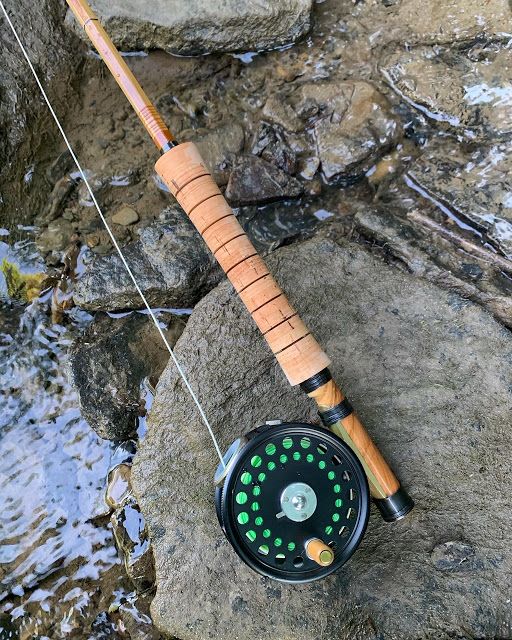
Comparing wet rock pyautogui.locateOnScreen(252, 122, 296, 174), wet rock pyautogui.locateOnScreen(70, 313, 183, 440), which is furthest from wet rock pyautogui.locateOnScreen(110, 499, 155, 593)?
wet rock pyautogui.locateOnScreen(252, 122, 296, 174)

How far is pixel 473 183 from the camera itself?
295 centimetres

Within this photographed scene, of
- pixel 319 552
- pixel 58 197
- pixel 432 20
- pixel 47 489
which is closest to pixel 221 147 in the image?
pixel 58 197

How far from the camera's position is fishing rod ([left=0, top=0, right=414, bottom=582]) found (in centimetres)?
214

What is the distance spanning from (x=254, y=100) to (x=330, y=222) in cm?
81

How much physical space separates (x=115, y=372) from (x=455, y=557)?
5.34ft

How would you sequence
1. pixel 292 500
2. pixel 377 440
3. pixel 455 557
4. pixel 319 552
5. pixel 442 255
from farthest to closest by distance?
pixel 442 255
pixel 377 440
pixel 455 557
pixel 292 500
pixel 319 552

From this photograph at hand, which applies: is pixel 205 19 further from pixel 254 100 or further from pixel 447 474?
pixel 447 474

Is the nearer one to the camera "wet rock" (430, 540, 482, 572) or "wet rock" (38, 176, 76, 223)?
"wet rock" (430, 540, 482, 572)

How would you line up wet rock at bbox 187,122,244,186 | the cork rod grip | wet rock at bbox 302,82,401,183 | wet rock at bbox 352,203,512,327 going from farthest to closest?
wet rock at bbox 187,122,244,186
wet rock at bbox 302,82,401,183
wet rock at bbox 352,203,512,327
the cork rod grip

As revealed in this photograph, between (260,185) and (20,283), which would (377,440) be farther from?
(20,283)

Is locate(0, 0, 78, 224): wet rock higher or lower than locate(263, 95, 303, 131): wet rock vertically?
higher

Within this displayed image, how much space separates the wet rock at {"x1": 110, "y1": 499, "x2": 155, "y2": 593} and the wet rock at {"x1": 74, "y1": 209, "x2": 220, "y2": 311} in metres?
0.94

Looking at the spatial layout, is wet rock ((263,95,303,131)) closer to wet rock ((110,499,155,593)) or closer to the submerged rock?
the submerged rock

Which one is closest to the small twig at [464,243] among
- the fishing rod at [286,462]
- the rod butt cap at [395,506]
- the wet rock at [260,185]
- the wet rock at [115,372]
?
the wet rock at [260,185]
